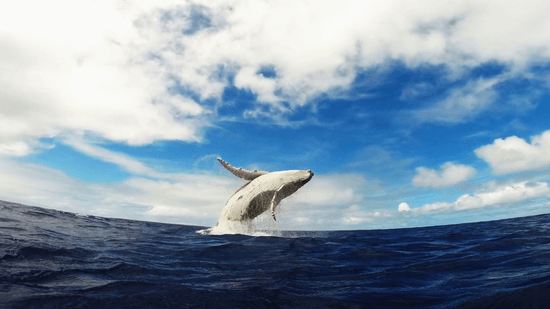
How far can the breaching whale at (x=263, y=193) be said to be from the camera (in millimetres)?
14422

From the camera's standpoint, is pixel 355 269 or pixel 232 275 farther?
pixel 355 269

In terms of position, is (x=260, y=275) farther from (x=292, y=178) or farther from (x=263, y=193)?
(x=292, y=178)

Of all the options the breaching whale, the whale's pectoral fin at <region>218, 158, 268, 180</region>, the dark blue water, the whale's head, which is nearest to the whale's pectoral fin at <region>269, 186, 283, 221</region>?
the breaching whale

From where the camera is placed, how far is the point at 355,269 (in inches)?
339

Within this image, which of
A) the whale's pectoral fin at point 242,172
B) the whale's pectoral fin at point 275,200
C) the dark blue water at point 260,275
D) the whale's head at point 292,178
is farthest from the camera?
the whale's pectoral fin at point 242,172

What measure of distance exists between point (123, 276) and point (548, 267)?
972 centimetres

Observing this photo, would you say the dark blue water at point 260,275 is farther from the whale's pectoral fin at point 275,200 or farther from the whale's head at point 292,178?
the whale's head at point 292,178

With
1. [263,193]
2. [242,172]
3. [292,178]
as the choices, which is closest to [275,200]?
[263,193]

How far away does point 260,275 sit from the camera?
759cm

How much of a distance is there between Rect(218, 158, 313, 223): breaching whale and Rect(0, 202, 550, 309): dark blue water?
9.00ft

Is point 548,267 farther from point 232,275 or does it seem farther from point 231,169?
point 231,169

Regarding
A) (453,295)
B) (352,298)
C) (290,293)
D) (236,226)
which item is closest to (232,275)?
(290,293)

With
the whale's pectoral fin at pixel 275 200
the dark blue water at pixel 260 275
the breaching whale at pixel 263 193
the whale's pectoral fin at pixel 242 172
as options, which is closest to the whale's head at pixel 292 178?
the breaching whale at pixel 263 193

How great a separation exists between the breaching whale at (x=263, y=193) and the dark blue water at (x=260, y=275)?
2.74 metres
